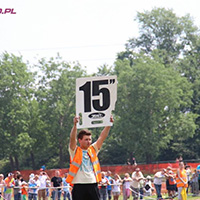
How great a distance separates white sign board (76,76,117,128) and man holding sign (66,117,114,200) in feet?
1.07

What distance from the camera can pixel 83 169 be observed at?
26.3 ft

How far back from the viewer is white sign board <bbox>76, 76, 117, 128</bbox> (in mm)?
8312

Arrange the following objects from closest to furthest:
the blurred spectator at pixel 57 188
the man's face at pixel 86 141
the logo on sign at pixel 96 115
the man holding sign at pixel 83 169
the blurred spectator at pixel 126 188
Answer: the man holding sign at pixel 83 169
the man's face at pixel 86 141
the logo on sign at pixel 96 115
the blurred spectator at pixel 126 188
the blurred spectator at pixel 57 188

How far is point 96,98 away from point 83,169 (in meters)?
1.02

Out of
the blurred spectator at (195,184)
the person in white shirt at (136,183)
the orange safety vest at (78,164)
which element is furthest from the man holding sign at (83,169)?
the blurred spectator at (195,184)

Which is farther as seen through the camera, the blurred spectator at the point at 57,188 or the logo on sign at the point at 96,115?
the blurred spectator at the point at 57,188

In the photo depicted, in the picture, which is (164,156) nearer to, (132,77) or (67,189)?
(132,77)

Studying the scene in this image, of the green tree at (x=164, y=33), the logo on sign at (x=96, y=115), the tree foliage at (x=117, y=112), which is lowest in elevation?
the logo on sign at (x=96, y=115)

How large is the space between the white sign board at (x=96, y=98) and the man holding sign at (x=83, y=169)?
327 millimetres

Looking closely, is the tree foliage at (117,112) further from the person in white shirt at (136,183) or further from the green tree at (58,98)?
the person in white shirt at (136,183)

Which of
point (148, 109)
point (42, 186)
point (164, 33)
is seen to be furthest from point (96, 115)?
point (164, 33)

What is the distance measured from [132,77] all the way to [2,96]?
45.5 ft

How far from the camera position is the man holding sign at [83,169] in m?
7.93

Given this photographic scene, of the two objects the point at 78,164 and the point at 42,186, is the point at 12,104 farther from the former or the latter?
the point at 78,164
